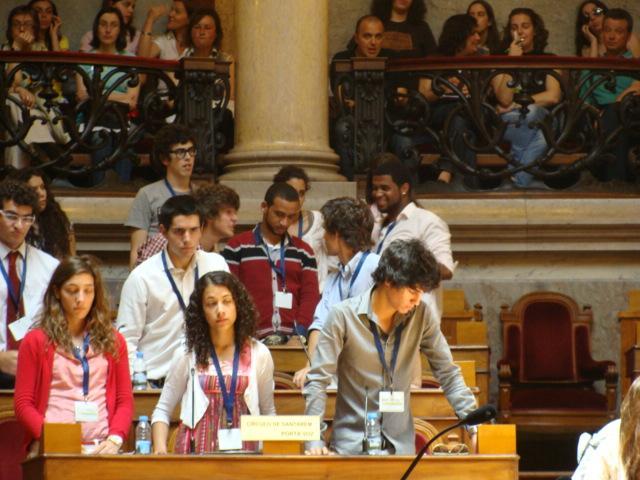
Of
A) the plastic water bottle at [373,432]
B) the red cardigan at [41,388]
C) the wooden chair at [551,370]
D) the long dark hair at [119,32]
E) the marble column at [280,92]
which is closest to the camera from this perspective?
the plastic water bottle at [373,432]

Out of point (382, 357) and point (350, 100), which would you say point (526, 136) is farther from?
point (382, 357)

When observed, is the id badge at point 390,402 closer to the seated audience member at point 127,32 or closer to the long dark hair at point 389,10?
the seated audience member at point 127,32

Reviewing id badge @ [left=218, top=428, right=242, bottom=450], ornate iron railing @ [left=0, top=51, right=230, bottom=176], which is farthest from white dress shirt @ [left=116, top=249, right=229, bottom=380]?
ornate iron railing @ [left=0, top=51, right=230, bottom=176]

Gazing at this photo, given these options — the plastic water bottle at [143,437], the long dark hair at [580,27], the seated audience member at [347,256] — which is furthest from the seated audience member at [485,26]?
the plastic water bottle at [143,437]

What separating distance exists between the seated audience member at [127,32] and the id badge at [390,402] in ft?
22.1

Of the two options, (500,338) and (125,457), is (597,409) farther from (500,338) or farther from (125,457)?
(125,457)

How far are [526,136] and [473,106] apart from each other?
45cm

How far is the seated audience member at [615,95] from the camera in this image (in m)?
12.1

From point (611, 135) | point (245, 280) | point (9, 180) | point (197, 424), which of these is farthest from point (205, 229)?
point (611, 135)

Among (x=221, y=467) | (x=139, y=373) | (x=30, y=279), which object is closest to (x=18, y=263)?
(x=30, y=279)

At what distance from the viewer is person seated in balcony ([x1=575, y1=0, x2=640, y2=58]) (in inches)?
516

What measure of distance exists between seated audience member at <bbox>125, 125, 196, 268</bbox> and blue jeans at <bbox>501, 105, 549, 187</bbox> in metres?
2.81

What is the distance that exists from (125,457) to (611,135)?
6.05 metres

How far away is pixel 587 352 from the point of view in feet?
36.0
